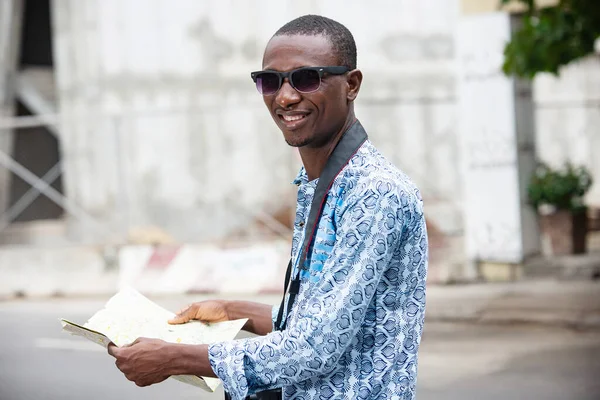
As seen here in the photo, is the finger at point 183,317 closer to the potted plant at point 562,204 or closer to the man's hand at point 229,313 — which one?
the man's hand at point 229,313

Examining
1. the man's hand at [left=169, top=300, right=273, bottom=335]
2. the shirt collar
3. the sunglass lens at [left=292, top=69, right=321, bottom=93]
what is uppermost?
the sunglass lens at [left=292, top=69, right=321, bottom=93]

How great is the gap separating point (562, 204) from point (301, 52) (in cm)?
1018

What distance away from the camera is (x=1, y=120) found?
560 inches

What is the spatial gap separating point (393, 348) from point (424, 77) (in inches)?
450

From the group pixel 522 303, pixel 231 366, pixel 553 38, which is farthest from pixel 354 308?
pixel 522 303

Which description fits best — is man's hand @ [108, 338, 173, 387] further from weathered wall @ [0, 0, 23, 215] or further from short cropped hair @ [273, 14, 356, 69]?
weathered wall @ [0, 0, 23, 215]

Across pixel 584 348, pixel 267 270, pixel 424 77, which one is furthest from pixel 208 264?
pixel 584 348

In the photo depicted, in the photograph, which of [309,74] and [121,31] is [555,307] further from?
[309,74]

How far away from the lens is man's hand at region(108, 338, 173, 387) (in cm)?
207

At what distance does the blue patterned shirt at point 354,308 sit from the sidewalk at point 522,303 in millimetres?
7798

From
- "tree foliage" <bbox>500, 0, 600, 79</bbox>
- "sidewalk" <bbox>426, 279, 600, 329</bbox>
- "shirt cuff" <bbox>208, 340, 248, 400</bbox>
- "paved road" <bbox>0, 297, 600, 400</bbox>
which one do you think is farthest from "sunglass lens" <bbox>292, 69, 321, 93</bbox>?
"sidewalk" <bbox>426, 279, 600, 329</bbox>

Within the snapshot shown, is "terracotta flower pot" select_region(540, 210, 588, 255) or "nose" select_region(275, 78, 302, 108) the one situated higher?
"nose" select_region(275, 78, 302, 108)

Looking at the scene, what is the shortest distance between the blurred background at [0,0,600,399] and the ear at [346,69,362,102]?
768cm

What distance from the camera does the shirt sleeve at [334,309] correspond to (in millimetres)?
1963
